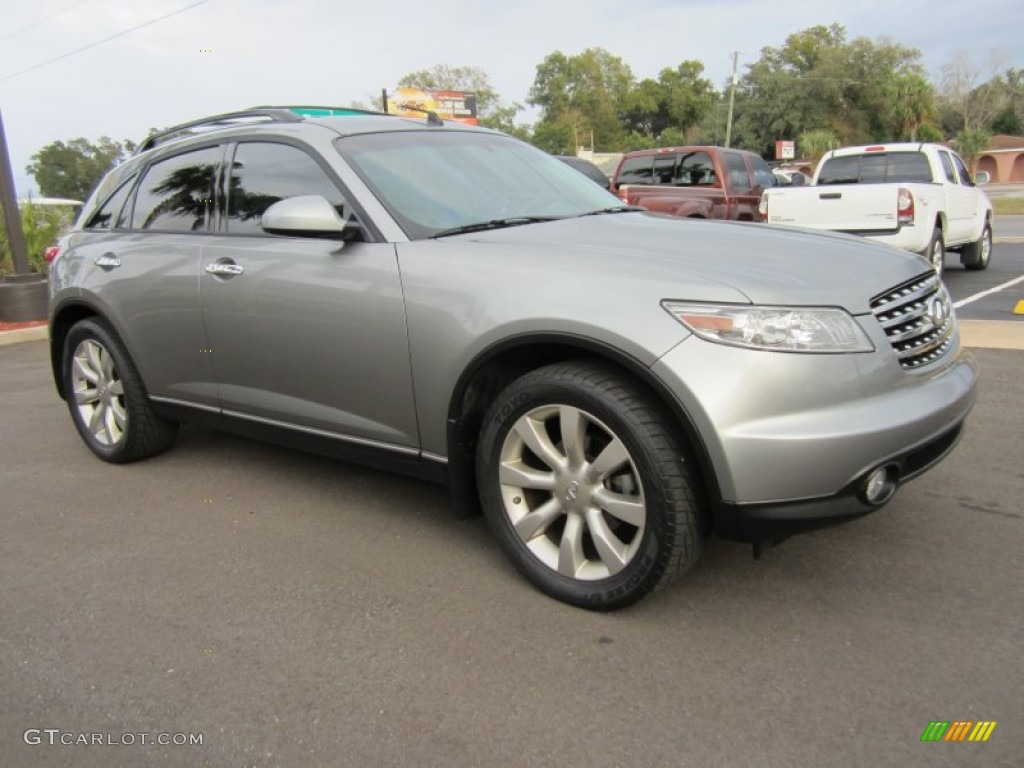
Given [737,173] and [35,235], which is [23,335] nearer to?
[35,235]

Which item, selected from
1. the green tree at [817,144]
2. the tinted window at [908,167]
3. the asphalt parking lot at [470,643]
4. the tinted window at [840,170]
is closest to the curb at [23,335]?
the asphalt parking lot at [470,643]

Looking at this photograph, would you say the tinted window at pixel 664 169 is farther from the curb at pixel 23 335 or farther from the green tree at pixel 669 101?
the green tree at pixel 669 101

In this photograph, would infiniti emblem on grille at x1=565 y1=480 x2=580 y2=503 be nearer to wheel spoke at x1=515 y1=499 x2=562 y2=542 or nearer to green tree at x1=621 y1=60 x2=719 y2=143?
wheel spoke at x1=515 y1=499 x2=562 y2=542

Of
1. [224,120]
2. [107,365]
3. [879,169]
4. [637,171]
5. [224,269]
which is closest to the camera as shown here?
[224,269]

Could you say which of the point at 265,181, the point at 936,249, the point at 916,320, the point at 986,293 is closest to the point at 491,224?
the point at 265,181

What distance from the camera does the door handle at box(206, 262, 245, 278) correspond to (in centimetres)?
372

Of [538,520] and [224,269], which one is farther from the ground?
[224,269]

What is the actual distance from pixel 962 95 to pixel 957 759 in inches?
3372

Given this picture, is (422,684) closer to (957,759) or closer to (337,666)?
(337,666)

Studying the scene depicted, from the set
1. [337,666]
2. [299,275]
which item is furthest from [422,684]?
[299,275]

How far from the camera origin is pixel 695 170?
12172 mm

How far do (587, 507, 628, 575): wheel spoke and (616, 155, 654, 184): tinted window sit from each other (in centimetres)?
1079

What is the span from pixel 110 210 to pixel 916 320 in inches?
167

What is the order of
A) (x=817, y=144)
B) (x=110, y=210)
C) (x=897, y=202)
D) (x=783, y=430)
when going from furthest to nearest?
1. (x=817, y=144)
2. (x=897, y=202)
3. (x=110, y=210)
4. (x=783, y=430)
